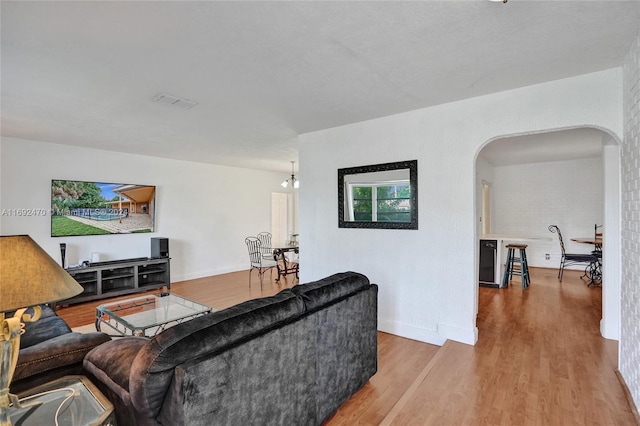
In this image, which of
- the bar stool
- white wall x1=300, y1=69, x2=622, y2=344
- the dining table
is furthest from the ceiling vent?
the dining table

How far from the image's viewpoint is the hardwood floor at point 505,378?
203 centimetres

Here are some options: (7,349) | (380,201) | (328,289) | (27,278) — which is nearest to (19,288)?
(27,278)

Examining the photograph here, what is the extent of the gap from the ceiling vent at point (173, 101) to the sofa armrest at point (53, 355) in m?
2.14

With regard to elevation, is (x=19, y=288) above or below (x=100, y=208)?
below

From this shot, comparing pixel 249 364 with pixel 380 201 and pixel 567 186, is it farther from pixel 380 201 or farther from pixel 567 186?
pixel 567 186

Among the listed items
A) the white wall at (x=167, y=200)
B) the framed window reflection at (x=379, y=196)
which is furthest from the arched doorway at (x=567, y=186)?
the white wall at (x=167, y=200)

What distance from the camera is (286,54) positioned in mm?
2197

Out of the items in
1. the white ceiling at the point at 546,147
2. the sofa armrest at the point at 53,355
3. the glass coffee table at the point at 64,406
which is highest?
the white ceiling at the point at 546,147

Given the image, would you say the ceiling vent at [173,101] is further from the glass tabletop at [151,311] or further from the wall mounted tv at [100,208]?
the wall mounted tv at [100,208]

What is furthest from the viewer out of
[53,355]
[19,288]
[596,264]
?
[596,264]

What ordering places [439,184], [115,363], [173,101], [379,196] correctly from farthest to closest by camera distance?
[379,196] → [439,184] → [173,101] → [115,363]

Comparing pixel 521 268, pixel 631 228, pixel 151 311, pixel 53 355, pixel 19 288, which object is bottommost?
pixel 151 311

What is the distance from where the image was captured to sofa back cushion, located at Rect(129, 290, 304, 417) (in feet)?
4.12

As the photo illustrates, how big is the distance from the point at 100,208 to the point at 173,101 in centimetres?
337
